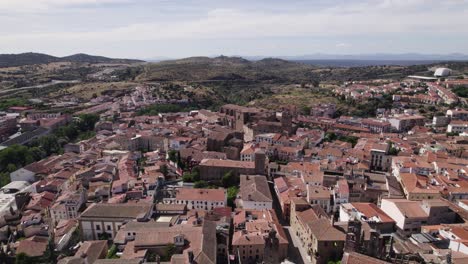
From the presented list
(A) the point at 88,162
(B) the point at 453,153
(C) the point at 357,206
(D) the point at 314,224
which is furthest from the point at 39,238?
(B) the point at 453,153

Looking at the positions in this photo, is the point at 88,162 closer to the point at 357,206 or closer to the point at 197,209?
the point at 197,209

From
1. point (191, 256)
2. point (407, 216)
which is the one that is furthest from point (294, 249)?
point (407, 216)

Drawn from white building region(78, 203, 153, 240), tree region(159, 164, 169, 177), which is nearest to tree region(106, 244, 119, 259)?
white building region(78, 203, 153, 240)

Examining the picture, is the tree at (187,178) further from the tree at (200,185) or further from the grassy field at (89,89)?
the grassy field at (89,89)

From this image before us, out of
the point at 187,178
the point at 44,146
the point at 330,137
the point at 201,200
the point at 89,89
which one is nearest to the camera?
the point at 201,200

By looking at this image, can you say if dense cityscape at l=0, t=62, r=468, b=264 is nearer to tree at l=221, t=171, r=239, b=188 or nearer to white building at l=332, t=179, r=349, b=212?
white building at l=332, t=179, r=349, b=212

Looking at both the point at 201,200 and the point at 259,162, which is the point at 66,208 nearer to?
the point at 201,200
